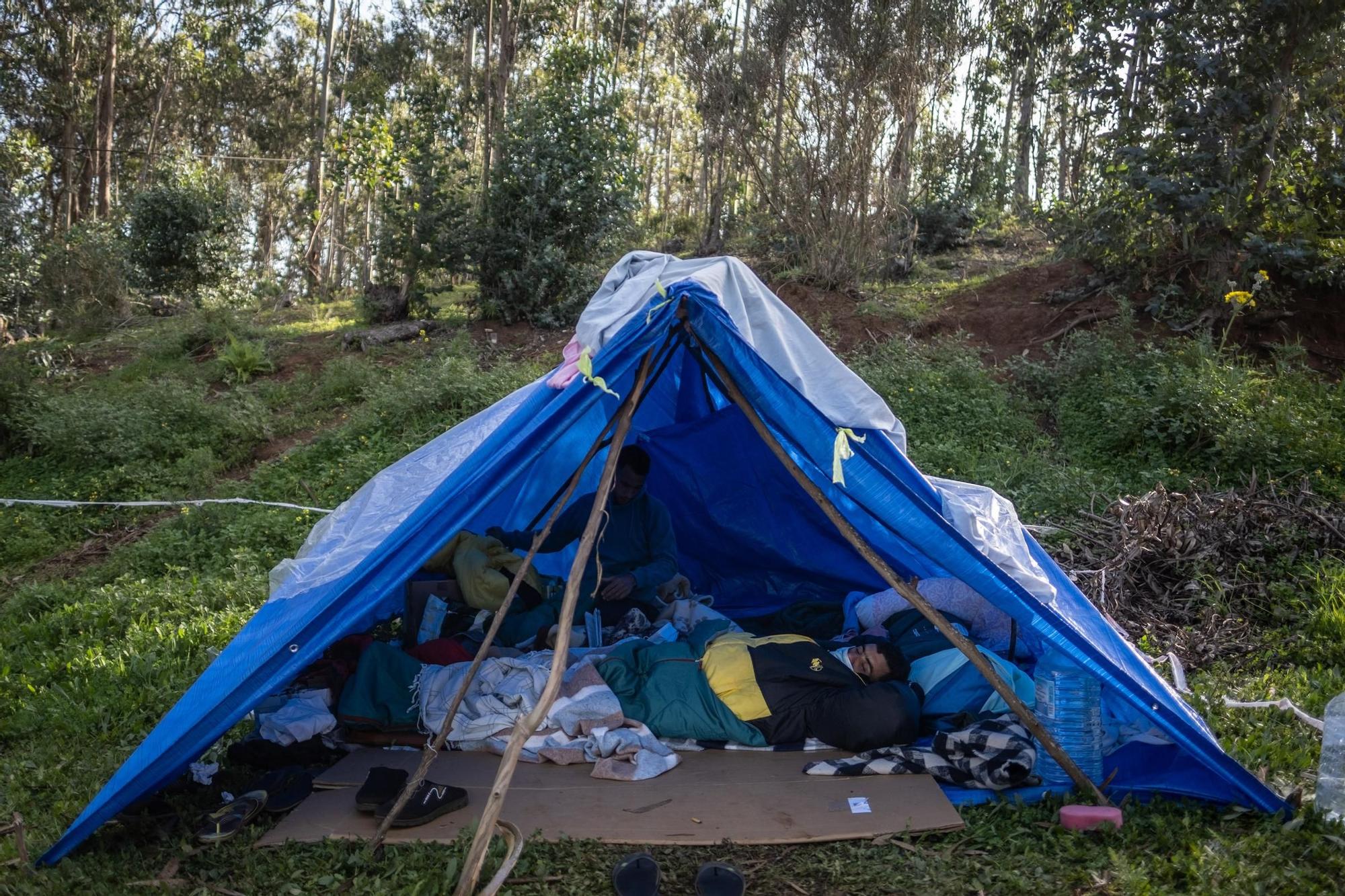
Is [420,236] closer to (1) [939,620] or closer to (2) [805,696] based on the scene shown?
(2) [805,696]

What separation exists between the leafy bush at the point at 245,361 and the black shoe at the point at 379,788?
7382mm

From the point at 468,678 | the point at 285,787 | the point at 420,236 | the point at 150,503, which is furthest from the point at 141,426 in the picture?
the point at 468,678

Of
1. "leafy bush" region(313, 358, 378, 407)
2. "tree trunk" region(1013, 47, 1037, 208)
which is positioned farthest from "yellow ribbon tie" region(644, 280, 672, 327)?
"tree trunk" region(1013, 47, 1037, 208)

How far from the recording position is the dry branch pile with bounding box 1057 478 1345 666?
15.5 ft

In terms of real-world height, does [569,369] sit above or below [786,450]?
above

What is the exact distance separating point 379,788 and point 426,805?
0.19 meters

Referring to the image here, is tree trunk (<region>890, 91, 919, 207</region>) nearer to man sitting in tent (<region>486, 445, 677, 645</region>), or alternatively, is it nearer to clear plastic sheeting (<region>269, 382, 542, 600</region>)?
man sitting in tent (<region>486, 445, 677, 645</region>)

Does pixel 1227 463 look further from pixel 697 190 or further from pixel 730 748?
pixel 697 190

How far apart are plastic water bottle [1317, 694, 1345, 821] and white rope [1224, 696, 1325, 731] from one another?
38 centimetres

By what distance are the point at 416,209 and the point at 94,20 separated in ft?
37.6

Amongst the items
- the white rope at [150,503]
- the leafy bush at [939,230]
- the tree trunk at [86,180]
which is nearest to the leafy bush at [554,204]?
the white rope at [150,503]

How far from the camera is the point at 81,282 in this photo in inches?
493

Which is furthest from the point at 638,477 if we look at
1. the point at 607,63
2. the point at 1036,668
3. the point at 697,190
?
the point at 697,190

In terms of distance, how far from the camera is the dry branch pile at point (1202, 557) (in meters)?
4.74
